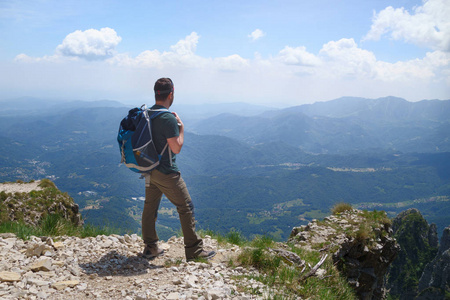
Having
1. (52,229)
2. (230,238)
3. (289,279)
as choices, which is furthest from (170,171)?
(52,229)

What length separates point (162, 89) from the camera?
536 centimetres

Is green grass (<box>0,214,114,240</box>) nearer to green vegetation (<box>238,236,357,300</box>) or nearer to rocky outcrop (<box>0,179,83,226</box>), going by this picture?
green vegetation (<box>238,236,357,300</box>)

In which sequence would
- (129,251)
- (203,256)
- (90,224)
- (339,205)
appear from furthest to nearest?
(339,205) < (90,224) < (129,251) < (203,256)

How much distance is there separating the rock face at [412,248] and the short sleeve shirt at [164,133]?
75.3 metres

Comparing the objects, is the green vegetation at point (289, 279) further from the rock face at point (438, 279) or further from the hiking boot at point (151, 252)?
the rock face at point (438, 279)

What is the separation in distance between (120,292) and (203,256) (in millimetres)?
1903

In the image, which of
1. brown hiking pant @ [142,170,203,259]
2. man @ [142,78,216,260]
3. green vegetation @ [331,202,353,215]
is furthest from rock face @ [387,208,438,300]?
man @ [142,78,216,260]

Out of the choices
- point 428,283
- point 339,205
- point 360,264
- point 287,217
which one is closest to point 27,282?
point 360,264

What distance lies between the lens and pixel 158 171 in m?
5.34

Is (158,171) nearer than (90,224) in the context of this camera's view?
Yes

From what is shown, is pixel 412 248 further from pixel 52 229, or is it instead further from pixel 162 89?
pixel 162 89

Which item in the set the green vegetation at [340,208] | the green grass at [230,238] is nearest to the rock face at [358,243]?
the green vegetation at [340,208]

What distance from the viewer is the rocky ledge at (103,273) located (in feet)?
13.1

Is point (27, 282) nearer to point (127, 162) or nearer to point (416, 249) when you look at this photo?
point (127, 162)
